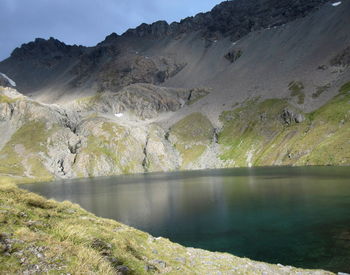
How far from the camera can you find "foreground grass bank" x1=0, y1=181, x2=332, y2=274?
416 inches

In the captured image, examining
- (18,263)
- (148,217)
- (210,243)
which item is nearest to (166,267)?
(18,263)

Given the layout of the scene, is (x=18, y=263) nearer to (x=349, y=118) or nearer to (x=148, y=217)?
(x=148, y=217)

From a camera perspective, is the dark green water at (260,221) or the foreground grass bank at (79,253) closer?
the foreground grass bank at (79,253)

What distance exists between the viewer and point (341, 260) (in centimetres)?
2820

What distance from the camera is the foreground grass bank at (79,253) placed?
34.7 feet

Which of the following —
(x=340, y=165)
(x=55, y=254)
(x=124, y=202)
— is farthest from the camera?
(x=340, y=165)

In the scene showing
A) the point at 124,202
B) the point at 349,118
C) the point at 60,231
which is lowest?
the point at 124,202

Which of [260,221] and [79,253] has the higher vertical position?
[79,253]

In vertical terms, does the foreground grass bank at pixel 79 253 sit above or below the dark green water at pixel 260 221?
above

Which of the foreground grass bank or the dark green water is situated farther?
the dark green water

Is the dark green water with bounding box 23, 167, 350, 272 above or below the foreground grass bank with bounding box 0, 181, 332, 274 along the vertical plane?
below

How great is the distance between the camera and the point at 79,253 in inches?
460

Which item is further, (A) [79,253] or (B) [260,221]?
(B) [260,221]

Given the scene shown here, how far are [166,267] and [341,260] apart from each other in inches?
768
